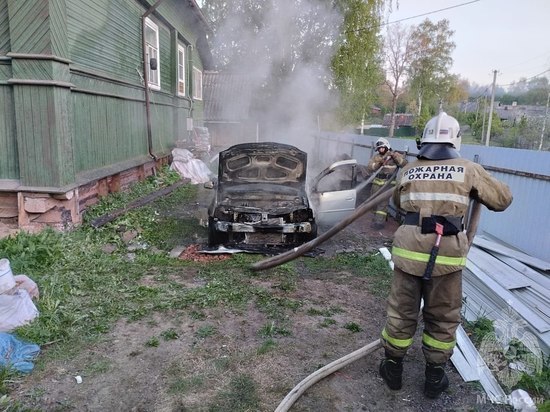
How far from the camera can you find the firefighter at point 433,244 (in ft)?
9.04

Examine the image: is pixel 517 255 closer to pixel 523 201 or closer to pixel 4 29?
pixel 523 201

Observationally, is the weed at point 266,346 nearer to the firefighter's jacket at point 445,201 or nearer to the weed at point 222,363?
the weed at point 222,363

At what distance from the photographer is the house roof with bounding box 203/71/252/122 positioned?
2450 centimetres

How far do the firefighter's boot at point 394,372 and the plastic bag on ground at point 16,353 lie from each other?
8.52 ft

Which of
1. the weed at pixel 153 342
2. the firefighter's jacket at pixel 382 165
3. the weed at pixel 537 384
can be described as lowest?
the weed at pixel 153 342

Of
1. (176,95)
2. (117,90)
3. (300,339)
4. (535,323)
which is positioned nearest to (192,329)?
(300,339)

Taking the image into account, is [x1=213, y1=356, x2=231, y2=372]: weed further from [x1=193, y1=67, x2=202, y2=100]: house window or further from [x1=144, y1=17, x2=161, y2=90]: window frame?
[x1=193, y1=67, x2=202, y2=100]: house window

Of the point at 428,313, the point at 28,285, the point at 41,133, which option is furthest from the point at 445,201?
the point at 41,133

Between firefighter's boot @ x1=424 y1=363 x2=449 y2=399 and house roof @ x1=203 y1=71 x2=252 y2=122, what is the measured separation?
74.6 ft

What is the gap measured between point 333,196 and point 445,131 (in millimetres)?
4524

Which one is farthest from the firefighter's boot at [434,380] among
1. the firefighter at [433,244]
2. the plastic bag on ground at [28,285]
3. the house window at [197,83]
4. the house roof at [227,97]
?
the house roof at [227,97]

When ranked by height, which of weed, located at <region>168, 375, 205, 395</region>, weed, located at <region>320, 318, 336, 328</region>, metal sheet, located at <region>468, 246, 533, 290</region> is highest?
metal sheet, located at <region>468, 246, 533, 290</region>

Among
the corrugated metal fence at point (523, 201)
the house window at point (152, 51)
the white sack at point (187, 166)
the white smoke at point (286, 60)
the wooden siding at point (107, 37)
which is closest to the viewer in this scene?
the corrugated metal fence at point (523, 201)

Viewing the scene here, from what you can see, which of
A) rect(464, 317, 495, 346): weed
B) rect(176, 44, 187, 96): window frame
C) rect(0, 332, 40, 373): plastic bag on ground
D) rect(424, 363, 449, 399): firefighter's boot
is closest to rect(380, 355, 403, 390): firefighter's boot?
rect(424, 363, 449, 399): firefighter's boot
